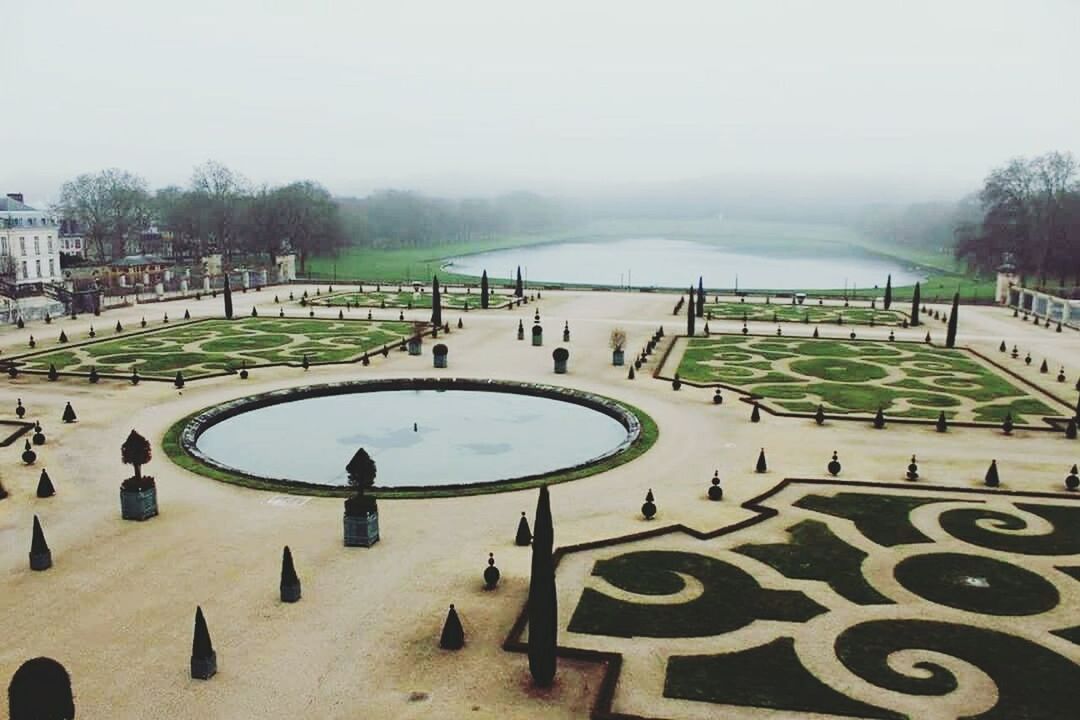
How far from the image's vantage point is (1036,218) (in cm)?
10362

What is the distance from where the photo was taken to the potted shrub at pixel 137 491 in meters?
26.2

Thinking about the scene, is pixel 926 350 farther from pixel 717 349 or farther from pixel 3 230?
pixel 3 230

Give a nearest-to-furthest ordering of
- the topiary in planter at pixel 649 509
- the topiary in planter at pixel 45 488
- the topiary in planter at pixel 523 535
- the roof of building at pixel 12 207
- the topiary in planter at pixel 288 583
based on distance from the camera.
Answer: the topiary in planter at pixel 288 583, the topiary in planter at pixel 523 535, the topiary in planter at pixel 649 509, the topiary in planter at pixel 45 488, the roof of building at pixel 12 207

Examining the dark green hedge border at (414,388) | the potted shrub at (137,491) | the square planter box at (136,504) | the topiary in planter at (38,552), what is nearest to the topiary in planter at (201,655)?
the topiary in planter at (38,552)

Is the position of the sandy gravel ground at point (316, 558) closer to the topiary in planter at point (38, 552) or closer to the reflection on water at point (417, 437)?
the topiary in planter at point (38, 552)

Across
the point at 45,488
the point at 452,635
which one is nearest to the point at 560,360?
the point at 45,488

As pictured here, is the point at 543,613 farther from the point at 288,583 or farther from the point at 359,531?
the point at 359,531

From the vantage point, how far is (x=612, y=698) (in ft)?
56.9

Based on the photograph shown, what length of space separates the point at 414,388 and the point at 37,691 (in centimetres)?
3542

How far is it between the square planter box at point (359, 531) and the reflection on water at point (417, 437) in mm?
6696

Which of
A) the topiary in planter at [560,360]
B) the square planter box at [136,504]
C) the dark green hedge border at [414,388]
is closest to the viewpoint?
the square planter box at [136,504]

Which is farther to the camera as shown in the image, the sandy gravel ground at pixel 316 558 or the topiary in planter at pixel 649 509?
the topiary in planter at pixel 649 509

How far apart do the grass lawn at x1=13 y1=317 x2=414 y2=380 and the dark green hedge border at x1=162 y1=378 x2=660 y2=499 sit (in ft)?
24.6

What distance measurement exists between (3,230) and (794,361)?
84.1 meters
